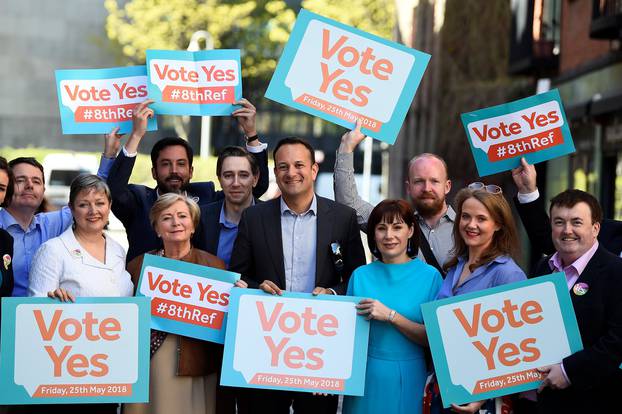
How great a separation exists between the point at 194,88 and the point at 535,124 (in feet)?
7.51

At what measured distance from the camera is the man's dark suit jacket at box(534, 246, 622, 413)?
16.0 ft

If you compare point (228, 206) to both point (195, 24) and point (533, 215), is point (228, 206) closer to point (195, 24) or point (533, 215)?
point (533, 215)

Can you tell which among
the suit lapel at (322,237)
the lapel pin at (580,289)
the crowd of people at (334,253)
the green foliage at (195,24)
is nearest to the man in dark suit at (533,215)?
the crowd of people at (334,253)

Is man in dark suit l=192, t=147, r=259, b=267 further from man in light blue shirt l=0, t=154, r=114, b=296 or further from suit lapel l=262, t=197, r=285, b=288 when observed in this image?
man in light blue shirt l=0, t=154, r=114, b=296

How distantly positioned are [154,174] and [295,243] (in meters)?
1.53

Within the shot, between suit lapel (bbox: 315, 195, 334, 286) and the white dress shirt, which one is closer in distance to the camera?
the white dress shirt

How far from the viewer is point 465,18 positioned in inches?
989

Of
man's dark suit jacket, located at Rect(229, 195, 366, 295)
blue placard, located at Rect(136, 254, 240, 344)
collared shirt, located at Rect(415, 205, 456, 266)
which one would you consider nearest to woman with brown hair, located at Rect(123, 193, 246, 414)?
blue placard, located at Rect(136, 254, 240, 344)

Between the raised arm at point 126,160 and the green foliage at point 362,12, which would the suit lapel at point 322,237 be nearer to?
the raised arm at point 126,160

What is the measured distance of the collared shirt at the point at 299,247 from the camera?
5797mm

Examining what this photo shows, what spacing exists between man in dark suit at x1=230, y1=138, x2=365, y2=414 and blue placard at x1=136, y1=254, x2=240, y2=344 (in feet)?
0.79

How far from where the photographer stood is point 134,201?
6633 mm

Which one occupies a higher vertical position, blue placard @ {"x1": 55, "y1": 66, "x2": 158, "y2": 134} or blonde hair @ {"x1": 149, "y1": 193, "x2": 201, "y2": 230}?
blue placard @ {"x1": 55, "y1": 66, "x2": 158, "y2": 134}

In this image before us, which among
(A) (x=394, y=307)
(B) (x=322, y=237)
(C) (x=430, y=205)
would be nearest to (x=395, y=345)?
(A) (x=394, y=307)
